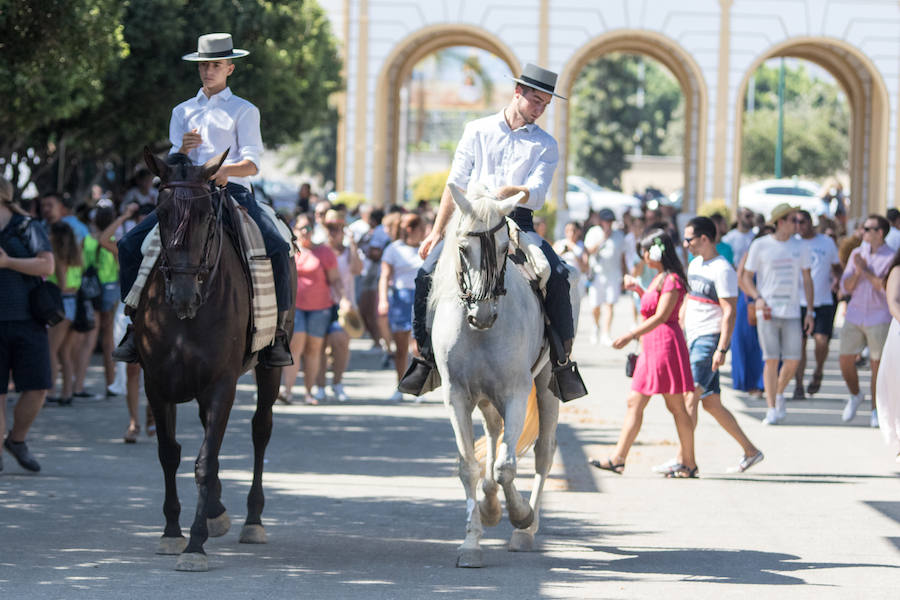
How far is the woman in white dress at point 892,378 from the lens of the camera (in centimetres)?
1205

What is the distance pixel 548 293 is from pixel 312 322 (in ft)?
27.5

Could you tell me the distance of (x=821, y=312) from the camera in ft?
62.6

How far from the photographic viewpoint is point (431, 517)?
10.4 meters

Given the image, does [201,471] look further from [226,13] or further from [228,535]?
[226,13]

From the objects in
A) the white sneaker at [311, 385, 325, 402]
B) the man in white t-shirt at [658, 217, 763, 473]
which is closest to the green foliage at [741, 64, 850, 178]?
the white sneaker at [311, 385, 325, 402]

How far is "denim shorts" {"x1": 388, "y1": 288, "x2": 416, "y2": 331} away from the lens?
18.1 metres

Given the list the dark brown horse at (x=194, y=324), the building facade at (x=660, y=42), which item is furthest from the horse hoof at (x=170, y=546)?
the building facade at (x=660, y=42)

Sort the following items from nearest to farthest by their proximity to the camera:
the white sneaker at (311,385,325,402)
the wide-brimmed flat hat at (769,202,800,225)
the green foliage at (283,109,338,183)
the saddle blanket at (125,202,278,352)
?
the saddle blanket at (125,202,278,352), the wide-brimmed flat hat at (769,202,800,225), the white sneaker at (311,385,325,402), the green foliage at (283,109,338,183)

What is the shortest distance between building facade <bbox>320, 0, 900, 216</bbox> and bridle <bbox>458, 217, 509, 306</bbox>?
1218 inches

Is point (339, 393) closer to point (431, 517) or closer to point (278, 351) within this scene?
point (431, 517)

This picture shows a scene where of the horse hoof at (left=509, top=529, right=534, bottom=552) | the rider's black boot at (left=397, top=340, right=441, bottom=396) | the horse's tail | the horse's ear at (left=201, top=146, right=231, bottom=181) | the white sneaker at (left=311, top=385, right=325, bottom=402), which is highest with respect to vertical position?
the horse's ear at (left=201, top=146, right=231, bottom=181)

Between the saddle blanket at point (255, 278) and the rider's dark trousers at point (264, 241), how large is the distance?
0.09 meters

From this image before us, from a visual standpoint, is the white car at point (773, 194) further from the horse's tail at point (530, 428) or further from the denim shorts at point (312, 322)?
the horse's tail at point (530, 428)

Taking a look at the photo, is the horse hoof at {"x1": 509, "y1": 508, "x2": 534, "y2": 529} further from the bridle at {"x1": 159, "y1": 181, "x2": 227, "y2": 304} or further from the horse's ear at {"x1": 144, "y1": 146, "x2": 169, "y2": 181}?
the horse's ear at {"x1": 144, "y1": 146, "x2": 169, "y2": 181}
